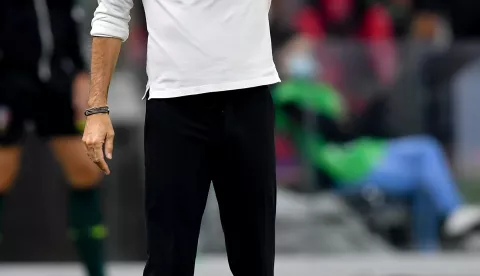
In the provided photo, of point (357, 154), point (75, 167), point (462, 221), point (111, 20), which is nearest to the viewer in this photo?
point (111, 20)

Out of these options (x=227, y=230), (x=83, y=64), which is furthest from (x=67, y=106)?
(x=227, y=230)

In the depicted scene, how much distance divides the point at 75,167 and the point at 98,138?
173 centimetres

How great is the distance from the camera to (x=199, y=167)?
2.96m

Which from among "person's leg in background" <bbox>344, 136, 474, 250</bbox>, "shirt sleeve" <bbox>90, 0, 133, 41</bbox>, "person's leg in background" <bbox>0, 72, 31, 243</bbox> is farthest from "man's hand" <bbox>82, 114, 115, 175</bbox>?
"person's leg in background" <bbox>344, 136, 474, 250</bbox>

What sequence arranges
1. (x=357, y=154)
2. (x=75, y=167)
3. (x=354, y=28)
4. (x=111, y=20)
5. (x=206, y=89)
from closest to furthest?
(x=206, y=89) < (x=111, y=20) < (x=75, y=167) < (x=357, y=154) < (x=354, y=28)

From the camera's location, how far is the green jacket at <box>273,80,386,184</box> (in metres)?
6.54

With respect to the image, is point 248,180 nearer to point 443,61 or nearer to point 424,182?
point 424,182

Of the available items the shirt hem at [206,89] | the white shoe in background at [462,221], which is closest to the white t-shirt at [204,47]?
the shirt hem at [206,89]

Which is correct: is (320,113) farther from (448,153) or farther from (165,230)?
(165,230)

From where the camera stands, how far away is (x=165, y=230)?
2.94m

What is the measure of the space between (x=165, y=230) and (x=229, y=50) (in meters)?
0.53

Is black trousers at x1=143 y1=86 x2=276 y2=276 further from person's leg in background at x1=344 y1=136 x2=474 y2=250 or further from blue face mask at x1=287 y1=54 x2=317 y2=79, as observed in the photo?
person's leg in background at x1=344 y1=136 x2=474 y2=250

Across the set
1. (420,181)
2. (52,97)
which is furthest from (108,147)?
(420,181)

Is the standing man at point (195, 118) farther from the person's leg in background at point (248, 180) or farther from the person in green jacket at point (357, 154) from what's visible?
the person in green jacket at point (357, 154)
